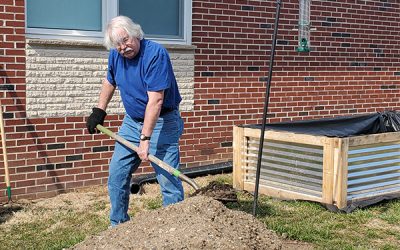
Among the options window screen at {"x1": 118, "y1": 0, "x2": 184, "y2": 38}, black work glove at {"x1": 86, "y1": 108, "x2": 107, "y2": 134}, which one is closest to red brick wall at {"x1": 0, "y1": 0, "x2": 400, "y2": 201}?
window screen at {"x1": 118, "y1": 0, "x2": 184, "y2": 38}

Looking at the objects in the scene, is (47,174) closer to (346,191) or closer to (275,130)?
(275,130)

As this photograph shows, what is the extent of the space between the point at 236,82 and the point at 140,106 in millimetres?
3365

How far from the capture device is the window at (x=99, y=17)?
6.60 metres

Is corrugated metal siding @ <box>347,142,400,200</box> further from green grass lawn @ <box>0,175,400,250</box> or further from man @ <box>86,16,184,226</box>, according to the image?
man @ <box>86,16,184,226</box>

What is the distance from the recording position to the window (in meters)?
6.60

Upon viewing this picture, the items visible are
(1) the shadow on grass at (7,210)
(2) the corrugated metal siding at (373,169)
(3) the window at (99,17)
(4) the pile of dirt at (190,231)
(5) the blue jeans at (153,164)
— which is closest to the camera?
(4) the pile of dirt at (190,231)

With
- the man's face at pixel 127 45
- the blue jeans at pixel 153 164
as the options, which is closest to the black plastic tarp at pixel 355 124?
the blue jeans at pixel 153 164

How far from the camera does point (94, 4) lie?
6.95 metres

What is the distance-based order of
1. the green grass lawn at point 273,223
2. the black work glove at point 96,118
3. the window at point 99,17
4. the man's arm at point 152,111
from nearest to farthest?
the man's arm at point 152,111, the black work glove at point 96,118, the green grass lawn at point 273,223, the window at point 99,17

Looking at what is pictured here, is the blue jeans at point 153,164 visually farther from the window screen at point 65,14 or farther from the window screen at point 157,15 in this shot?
the window screen at point 157,15

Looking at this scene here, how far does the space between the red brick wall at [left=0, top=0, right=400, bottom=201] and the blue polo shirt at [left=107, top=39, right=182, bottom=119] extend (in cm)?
187

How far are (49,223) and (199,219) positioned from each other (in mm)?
2333

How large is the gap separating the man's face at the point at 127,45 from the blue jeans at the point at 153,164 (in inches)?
23.3

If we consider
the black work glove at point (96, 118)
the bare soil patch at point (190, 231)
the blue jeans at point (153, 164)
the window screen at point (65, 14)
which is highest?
the window screen at point (65, 14)
